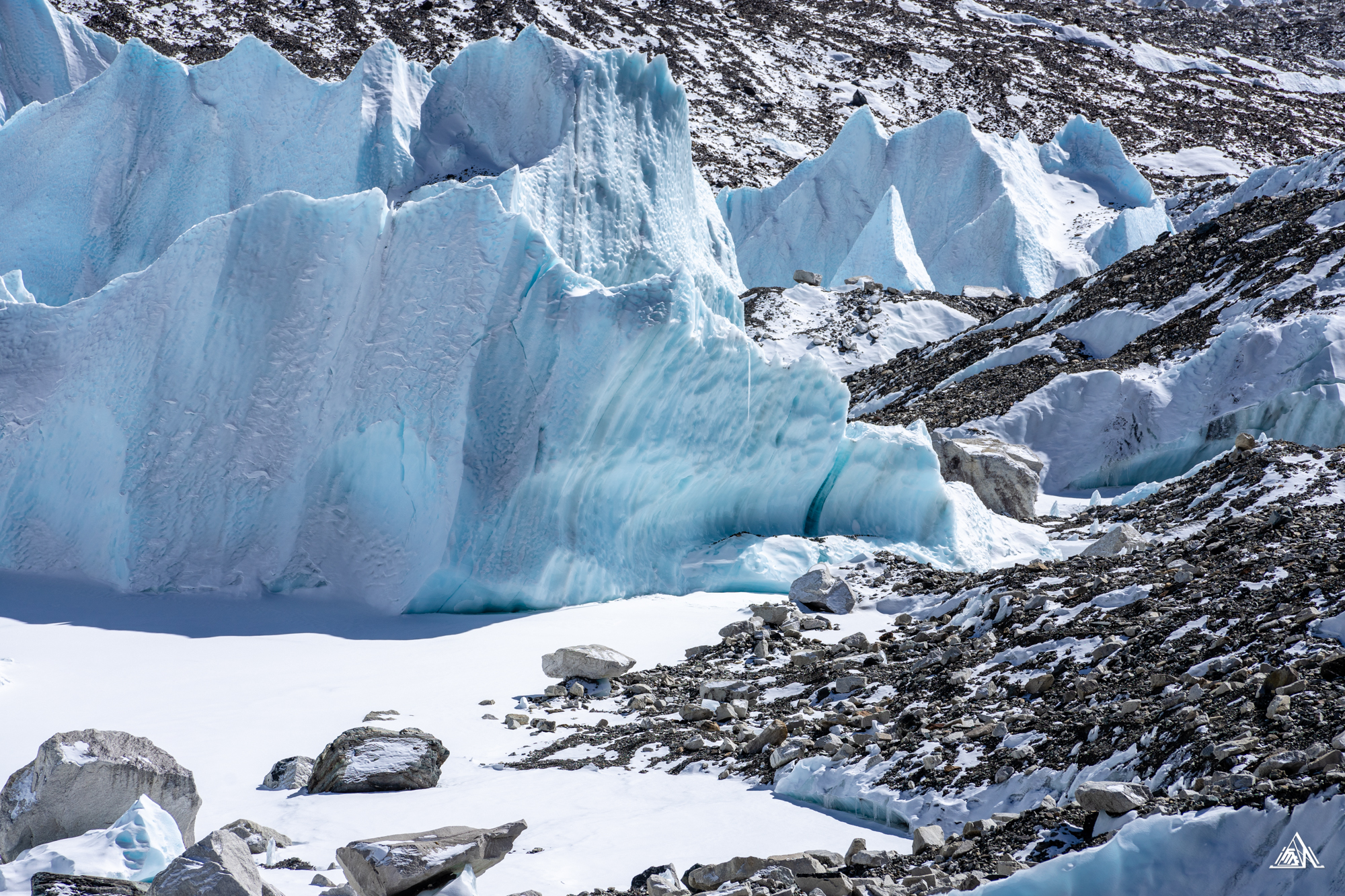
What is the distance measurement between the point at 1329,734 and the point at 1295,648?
98cm

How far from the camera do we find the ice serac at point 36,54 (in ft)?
48.2

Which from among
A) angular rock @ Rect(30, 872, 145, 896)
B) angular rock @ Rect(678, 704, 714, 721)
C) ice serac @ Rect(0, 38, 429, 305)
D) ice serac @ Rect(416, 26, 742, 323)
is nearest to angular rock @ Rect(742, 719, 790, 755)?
angular rock @ Rect(678, 704, 714, 721)

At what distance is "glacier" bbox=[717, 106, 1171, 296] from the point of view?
79.8ft

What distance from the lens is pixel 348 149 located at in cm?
1184

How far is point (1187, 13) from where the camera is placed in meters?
60.2

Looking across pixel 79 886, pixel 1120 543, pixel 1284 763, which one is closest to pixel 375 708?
pixel 79 886

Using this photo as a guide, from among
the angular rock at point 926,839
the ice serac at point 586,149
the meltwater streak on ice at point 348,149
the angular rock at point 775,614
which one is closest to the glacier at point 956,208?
the ice serac at point 586,149

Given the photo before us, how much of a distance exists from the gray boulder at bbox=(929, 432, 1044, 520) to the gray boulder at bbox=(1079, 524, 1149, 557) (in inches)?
145

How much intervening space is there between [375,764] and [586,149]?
811 cm

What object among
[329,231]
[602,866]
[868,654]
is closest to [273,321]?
[329,231]

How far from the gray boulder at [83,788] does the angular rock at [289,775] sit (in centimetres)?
67

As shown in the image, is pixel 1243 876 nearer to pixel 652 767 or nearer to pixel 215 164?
pixel 652 767

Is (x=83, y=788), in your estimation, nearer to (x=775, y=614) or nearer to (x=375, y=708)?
(x=375, y=708)

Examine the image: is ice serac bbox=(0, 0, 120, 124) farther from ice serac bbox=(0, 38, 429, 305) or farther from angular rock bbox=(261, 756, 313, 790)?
angular rock bbox=(261, 756, 313, 790)
